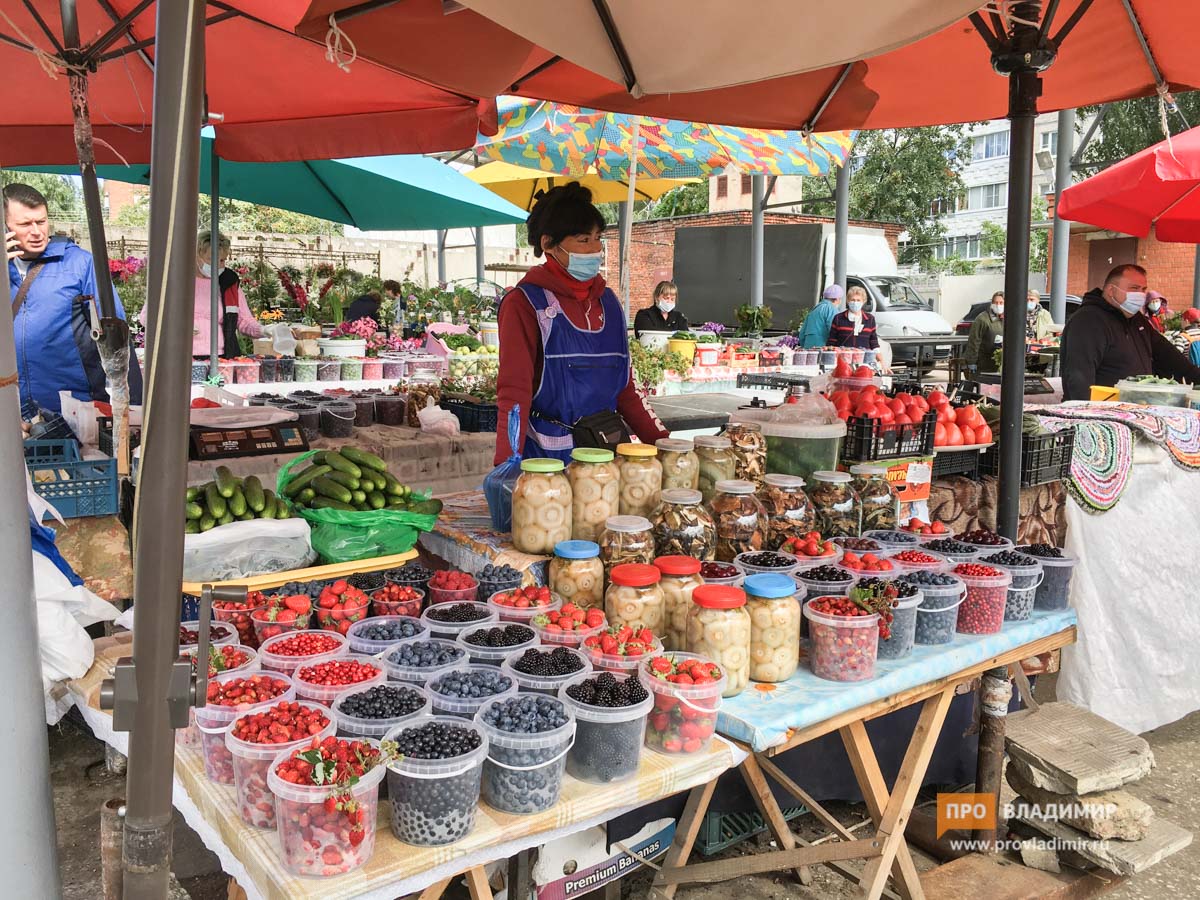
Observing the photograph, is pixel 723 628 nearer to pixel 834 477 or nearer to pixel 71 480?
pixel 834 477

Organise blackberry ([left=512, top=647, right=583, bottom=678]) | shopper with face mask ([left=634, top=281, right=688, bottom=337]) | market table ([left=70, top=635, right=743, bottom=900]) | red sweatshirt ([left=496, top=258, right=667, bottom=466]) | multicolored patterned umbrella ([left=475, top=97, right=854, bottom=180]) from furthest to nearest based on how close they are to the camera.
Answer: shopper with face mask ([left=634, top=281, right=688, bottom=337]) → multicolored patterned umbrella ([left=475, top=97, right=854, bottom=180]) → red sweatshirt ([left=496, top=258, right=667, bottom=466]) → blackberry ([left=512, top=647, right=583, bottom=678]) → market table ([left=70, top=635, right=743, bottom=900])

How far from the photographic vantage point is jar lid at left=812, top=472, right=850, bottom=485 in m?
3.11

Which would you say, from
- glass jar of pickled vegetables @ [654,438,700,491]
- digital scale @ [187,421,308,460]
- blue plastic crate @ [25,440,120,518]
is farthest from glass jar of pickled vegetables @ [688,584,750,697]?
digital scale @ [187,421,308,460]

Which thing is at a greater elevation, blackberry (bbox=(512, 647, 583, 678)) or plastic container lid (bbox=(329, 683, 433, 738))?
blackberry (bbox=(512, 647, 583, 678))

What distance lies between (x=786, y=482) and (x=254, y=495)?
1801 mm

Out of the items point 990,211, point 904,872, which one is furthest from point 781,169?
point 990,211

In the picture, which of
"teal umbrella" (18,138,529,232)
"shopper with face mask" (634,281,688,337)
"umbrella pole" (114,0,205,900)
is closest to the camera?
"umbrella pole" (114,0,205,900)

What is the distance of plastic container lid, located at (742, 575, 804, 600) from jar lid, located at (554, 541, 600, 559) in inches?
17.4

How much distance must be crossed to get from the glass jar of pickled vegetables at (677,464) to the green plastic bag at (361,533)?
857 mm

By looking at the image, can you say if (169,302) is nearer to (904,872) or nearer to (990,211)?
(904,872)

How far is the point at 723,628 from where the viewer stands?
85.3 inches

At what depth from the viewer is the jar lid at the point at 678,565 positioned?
2.35 metres

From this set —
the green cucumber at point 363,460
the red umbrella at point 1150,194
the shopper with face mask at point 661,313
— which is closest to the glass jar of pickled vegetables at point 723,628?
the green cucumber at point 363,460

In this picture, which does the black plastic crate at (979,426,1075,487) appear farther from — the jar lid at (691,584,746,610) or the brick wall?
the brick wall
